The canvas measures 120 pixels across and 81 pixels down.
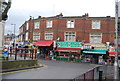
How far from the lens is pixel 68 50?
3372 cm

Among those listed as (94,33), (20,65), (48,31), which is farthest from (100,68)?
(48,31)

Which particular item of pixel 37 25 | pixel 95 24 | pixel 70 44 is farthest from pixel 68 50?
pixel 37 25

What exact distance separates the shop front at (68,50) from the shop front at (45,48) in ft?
5.24

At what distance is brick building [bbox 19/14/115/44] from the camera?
107 feet

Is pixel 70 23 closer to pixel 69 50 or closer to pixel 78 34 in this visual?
pixel 78 34

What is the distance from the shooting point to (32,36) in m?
38.1

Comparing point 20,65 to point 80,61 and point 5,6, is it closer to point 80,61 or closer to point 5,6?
point 5,6

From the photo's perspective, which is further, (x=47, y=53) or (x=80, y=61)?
(x=47, y=53)

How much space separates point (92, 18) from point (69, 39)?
6370 millimetres

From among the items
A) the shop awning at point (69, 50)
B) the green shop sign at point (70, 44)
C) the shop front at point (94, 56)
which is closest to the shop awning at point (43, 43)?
the green shop sign at point (70, 44)

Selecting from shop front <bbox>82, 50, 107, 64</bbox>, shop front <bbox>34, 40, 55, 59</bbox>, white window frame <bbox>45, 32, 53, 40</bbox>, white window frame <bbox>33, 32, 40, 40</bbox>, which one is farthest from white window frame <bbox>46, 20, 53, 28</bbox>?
shop front <bbox>82, 50, 107, 64</bbox>

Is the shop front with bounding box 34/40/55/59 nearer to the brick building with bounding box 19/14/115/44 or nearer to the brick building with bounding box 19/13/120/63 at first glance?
the brick building with bounding box 19/13/120/63

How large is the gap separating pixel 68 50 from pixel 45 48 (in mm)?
5648

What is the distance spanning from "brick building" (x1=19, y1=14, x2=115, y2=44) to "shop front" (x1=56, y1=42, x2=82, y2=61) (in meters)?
1.03
